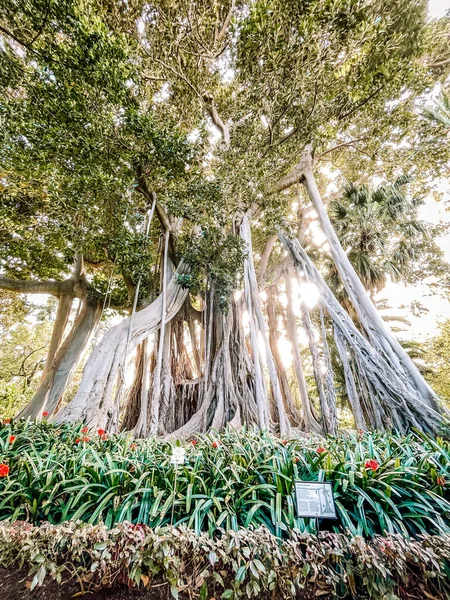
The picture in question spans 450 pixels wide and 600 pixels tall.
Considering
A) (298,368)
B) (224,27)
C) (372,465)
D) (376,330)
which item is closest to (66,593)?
(372,465)

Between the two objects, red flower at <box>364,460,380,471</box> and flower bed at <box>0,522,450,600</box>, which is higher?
red flower at <box>364,460,380,471</box>

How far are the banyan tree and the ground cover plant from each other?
47.2 inches

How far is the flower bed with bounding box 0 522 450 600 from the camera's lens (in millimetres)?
947

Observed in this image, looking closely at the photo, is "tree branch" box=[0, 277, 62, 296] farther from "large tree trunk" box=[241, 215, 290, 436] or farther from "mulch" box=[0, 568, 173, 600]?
"mulch" box=[0, 568, 173, 600]

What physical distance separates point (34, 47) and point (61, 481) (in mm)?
4327

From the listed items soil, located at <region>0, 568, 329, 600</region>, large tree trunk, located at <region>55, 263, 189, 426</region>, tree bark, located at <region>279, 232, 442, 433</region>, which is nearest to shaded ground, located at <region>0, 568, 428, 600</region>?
soil, located at <region>0, 568, 329, 600</region>

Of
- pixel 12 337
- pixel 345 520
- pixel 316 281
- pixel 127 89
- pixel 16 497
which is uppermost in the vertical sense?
pixel 127 89

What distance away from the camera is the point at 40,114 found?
2.94 meters

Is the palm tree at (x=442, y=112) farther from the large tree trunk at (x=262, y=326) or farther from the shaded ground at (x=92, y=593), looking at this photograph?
the shaded ground at (x=92, y=593)

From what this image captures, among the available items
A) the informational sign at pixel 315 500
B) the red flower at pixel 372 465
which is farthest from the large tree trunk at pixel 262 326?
the informational sign at pixel 315 500

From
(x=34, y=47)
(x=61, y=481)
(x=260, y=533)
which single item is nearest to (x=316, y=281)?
(x=260, y=533)

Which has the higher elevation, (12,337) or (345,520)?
(12,337)

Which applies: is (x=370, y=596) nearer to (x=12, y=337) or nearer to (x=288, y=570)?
(x=288, y=570)

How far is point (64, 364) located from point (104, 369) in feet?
8.03
